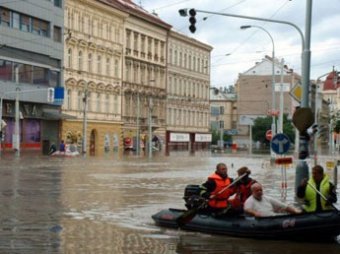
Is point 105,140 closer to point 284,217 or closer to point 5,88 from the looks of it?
point 5,88

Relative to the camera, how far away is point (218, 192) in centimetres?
1466

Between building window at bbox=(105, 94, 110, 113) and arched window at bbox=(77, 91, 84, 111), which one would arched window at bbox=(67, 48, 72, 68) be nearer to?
arched window at bbox=(77, 91, 84, 111)

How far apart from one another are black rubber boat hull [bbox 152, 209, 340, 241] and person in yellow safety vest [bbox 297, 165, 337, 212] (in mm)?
697

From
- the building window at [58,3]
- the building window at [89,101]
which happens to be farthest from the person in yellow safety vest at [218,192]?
the building window at [89,101]

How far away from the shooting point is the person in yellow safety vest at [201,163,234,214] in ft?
48.2

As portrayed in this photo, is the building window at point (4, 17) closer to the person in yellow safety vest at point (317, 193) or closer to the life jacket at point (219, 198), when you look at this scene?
the life jacket at point (219, 198)

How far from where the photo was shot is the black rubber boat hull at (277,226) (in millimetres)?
13062

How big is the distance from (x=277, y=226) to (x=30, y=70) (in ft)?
186

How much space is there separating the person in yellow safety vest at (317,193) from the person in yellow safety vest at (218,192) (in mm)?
1491

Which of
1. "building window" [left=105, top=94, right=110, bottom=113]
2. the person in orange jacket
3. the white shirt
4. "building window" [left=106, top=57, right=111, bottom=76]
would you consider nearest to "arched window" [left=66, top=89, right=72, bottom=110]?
"building window" [left=105, top=94, right=110, bottom=113]

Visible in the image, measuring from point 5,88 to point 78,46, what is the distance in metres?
14.1

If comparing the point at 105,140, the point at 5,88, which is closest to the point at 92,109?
the point at 105,140

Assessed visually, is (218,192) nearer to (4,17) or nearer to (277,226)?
(277,226)

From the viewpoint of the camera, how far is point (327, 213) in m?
13.1
